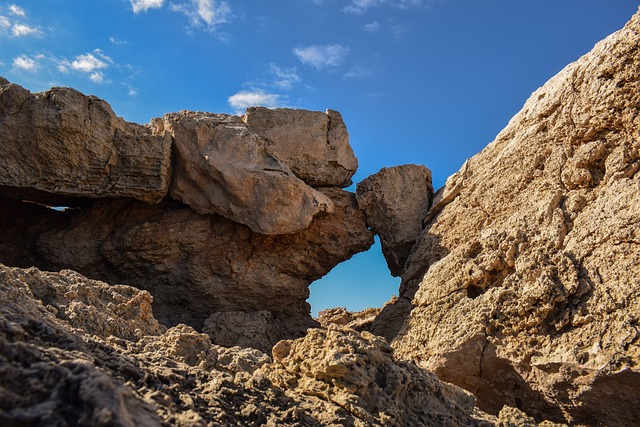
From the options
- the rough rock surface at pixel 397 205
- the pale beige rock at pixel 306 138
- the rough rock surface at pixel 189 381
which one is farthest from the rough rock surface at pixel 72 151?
the rough rock surface at pixel 397 205

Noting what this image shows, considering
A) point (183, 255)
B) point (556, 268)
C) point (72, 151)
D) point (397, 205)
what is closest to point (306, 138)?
point (397, 205)

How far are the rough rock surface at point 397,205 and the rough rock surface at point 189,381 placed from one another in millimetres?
3633

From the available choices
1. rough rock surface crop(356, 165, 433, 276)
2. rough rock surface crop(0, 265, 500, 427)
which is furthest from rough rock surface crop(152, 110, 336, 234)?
rough rock surface crop(0, 265, 500, 427)

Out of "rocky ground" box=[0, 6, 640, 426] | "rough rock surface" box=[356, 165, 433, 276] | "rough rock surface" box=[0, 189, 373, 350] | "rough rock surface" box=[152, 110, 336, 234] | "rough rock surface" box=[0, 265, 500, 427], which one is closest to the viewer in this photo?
"rough rock surface" box=[0, 265, 500, 427]

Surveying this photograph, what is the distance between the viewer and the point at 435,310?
16.4 feet

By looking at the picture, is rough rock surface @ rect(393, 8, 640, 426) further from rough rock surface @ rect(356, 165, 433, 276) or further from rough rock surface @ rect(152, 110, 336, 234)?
rough rock surface @ rect(152, 110, 336, 234)

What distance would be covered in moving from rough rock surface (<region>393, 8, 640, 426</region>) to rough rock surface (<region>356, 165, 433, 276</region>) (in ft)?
3.77

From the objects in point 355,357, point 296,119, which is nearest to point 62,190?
point 296,119

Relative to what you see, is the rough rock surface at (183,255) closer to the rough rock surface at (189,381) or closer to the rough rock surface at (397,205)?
the rough rock surface at (397,205)

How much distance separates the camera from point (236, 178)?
6.25 meters

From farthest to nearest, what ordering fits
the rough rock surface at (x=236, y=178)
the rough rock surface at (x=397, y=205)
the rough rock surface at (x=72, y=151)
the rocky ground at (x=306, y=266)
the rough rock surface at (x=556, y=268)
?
the rough rock surface at (x=397, y=205) → the rough rock surface at (x=236, y=178) → the rough rock surface at (x=72, y=151) → the rough rock surface at (x=556, y=268) → the rocky ground at (x=306, y=266)

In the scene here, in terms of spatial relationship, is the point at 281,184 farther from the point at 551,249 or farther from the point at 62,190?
the point at 551,249

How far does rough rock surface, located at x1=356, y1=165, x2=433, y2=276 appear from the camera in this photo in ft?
22.6

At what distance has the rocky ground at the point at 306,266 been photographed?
2381mm
